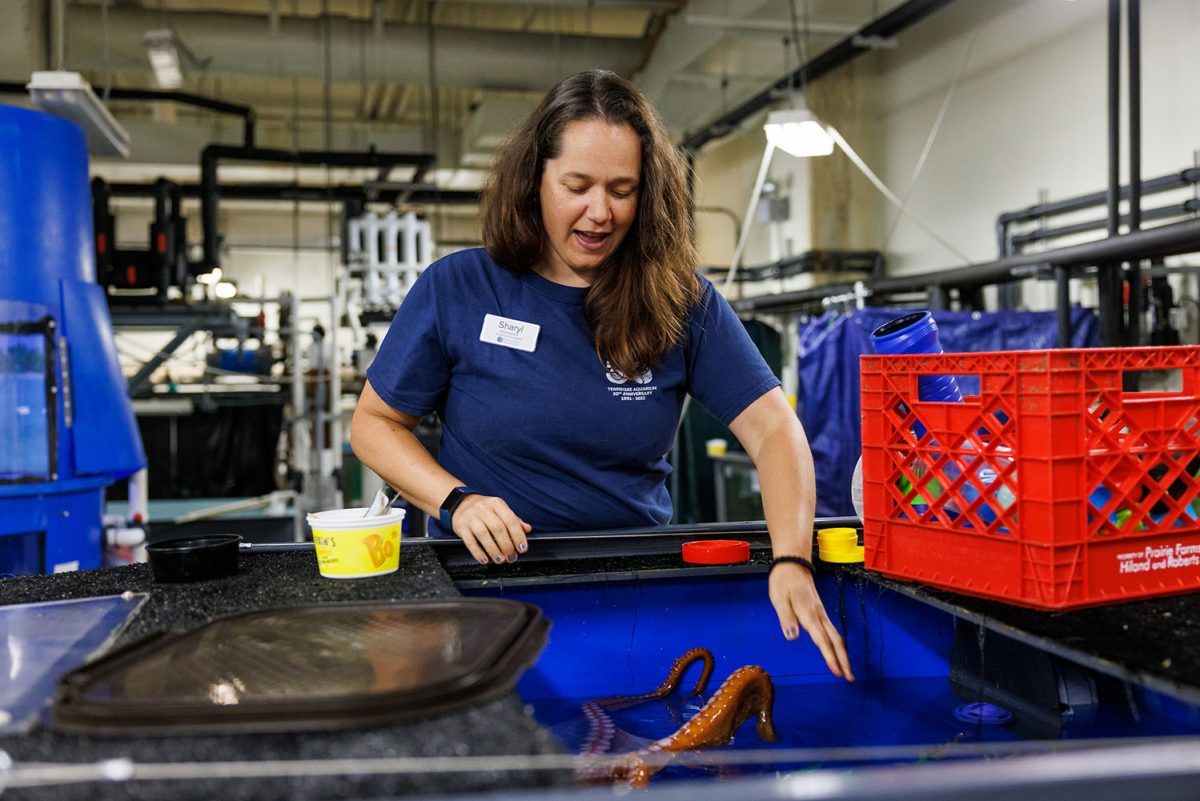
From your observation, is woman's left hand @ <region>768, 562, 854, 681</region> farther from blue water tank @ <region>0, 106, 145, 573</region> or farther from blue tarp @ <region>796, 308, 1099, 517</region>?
blue tarp @ <region>796, 308, 1099, 517</region>

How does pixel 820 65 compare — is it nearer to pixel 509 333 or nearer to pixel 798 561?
pixel 509 333

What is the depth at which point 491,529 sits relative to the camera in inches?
52.2

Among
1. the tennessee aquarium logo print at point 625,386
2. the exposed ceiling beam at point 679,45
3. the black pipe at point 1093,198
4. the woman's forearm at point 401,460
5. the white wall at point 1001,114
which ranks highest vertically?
the exposed ceiling beam at point 679,45

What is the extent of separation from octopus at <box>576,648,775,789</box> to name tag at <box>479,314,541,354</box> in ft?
1.85

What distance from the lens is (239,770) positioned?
605mm

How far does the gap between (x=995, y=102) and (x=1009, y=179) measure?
46cm

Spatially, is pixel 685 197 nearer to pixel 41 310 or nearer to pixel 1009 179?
pixel 41 310

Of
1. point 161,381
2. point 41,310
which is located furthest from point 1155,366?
point 161,381

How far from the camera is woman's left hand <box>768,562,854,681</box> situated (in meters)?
1.18

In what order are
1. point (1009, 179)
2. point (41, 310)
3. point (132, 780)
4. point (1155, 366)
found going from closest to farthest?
1. point (132, 780)
2. point (1155, 366)
3. point (41, 310)
4. point (1009, 179)

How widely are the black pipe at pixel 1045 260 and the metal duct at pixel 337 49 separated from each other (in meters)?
2.59

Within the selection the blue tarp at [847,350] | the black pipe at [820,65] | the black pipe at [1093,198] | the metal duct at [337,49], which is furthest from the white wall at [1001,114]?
the metal duct at [337,49]

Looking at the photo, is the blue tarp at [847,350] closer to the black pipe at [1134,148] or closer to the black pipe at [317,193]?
the black pipe at [1134,148]

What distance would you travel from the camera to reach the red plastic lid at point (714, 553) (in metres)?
1.39
